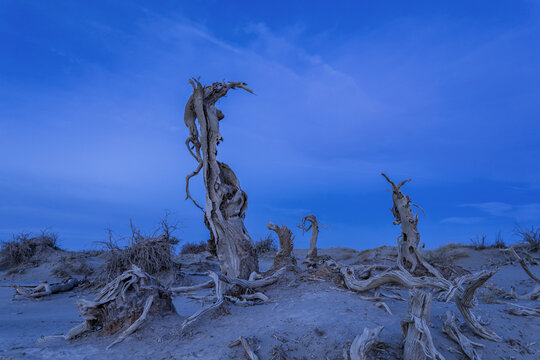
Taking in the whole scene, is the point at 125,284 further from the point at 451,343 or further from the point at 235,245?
the point at 451,343

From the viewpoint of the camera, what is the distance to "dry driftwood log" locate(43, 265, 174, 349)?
5336 mm

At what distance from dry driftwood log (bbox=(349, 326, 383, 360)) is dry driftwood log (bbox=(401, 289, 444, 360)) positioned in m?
0.30

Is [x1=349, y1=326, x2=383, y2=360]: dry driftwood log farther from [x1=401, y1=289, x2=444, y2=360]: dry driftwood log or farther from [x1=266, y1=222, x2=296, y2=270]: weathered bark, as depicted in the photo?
[x1=266, y1=222, x2=296, y2=270]: weathered bark

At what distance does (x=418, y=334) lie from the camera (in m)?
4.03

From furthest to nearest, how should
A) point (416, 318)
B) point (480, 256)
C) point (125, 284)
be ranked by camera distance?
point (480, 256) < point (125, 284) < point (416, 318)

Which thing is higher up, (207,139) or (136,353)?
(207,139)

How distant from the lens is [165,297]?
18.7 ft

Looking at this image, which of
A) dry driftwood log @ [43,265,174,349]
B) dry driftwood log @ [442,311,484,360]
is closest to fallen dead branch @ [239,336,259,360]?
dry driftwood log @ [43,265,174,349]

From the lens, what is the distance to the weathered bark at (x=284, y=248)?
26.2ft

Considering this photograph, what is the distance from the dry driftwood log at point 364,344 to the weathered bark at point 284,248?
381cm

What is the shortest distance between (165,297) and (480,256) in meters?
14.7

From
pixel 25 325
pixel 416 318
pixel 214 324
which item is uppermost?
pixel 416 318

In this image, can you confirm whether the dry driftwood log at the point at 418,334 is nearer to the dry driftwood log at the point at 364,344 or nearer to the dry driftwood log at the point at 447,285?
the dry driftwood log at the point at 364,344

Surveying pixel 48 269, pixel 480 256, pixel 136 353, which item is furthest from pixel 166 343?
pixel 480 256
